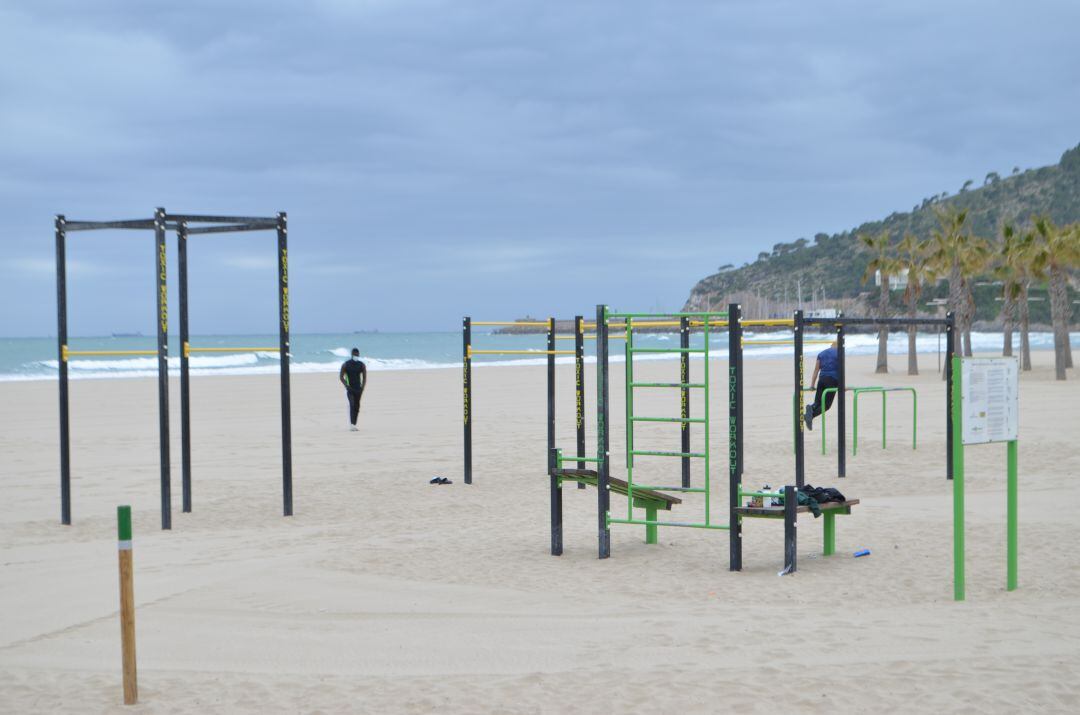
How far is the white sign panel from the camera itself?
6.25 m

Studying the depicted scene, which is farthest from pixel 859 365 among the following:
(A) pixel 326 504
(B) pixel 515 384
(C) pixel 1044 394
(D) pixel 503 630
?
(D) pixel 503 630

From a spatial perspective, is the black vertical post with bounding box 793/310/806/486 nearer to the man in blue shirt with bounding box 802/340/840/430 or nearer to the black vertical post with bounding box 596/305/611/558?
the black vertical post with bounding box 596/305/611/558

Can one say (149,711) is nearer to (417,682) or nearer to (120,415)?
(417,682)

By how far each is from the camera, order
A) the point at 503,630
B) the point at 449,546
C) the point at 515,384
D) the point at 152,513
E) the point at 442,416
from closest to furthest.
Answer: the point at 503,630 < the point at 449,546 < the point at 152,513 < the point at 442,416 < the point at 515,384

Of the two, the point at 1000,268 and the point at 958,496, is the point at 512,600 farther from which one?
the point at 1000,268

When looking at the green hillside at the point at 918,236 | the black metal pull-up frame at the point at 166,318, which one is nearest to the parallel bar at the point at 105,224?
the black metal pull-up frame at the point at 166,318

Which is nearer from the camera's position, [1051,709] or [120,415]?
[1051,709]

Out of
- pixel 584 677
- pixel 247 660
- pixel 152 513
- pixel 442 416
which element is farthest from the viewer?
pixel 442 416

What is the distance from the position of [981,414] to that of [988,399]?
120mm

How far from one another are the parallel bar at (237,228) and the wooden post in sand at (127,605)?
5.59m

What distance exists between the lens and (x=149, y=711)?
4.70 metres

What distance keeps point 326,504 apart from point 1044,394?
19.1m

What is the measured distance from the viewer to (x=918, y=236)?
396ft

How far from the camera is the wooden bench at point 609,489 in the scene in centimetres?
811
